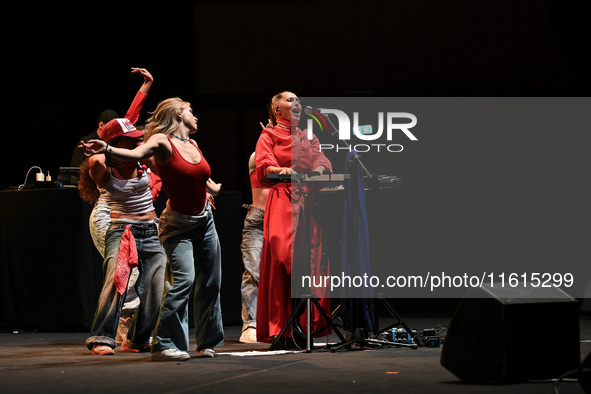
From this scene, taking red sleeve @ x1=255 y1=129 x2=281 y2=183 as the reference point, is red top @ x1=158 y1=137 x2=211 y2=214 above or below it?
below

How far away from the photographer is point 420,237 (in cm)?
900

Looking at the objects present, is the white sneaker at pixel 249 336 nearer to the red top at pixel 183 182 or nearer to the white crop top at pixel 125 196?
the white crop top at pixel 125 196

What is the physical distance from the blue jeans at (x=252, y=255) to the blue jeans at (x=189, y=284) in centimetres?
118

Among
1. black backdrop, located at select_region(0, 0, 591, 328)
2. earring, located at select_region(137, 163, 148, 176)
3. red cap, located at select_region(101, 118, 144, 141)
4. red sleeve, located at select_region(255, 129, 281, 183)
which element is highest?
black backdrop, located at select_region(0, 0, 591, 328)

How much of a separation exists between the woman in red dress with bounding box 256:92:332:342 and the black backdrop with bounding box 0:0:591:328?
10.7 ft

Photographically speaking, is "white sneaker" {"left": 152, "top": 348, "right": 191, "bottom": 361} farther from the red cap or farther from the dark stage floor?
the red cap

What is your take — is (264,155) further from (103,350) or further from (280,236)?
(103,350)

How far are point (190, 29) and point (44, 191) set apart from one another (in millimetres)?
2958

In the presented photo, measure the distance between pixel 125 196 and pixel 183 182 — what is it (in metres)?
0.80

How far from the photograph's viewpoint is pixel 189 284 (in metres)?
4.85

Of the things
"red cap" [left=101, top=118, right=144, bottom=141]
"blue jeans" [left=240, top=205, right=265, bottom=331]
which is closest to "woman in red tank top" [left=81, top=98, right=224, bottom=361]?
"red cap" [left=101, top=118, right=144, bottom=141]

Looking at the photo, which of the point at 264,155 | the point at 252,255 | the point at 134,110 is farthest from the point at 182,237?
the point at 252,255

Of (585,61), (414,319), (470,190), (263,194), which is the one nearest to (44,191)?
(263,194)

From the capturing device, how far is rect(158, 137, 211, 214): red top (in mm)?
4805
